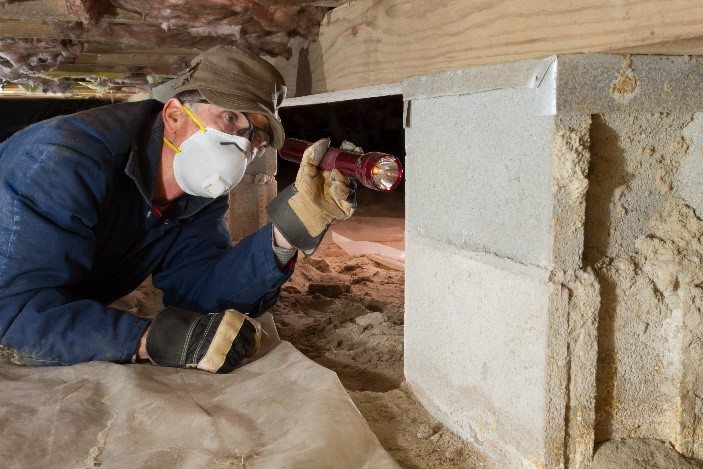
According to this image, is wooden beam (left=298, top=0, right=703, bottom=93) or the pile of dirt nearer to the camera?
wooden beam (left=298, top=0, right=703, bottom=93)

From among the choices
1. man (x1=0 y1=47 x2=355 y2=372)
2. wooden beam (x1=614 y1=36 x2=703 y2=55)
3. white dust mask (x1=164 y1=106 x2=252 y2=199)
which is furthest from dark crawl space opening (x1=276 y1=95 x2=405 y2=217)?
wooden beam (x1=614 y1=36 x2=703 y2=55)

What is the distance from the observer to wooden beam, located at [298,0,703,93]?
106 centimetres

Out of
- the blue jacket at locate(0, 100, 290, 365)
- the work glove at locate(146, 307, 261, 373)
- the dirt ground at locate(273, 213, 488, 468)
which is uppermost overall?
the blue jacket at locate(0, 100, 290, 365)

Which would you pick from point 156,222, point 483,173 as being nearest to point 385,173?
point 483,173

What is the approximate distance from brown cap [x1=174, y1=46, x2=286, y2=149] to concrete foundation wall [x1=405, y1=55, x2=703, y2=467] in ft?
3.05

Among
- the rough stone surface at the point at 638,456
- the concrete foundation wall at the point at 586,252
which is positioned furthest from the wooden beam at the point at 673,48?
the rough stone surface at the point at 638,456

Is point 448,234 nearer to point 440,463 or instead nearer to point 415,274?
point 415,274

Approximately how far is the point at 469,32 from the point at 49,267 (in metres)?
1.45

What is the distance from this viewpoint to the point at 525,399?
54.1 inches

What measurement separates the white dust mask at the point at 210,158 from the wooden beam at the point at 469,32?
0.47 metres

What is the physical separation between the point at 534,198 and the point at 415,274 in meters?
0.62

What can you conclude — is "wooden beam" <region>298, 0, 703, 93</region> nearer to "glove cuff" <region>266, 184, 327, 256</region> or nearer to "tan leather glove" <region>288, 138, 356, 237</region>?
"tan leather glove" <region>288, 138, 356, 237</region>

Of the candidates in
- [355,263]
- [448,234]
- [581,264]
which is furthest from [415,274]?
[355,263]

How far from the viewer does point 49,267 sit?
6.38 feet
